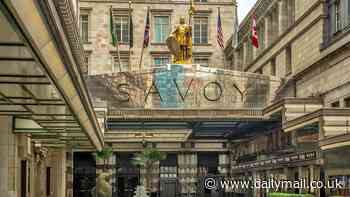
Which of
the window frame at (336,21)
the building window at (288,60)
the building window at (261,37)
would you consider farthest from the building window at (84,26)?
the window frame at (336,21)

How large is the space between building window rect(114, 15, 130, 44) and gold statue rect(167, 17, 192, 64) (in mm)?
17937

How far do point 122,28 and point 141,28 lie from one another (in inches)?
89.7

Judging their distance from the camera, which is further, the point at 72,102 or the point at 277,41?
the point at 277,41

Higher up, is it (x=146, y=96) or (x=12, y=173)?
(x=146, y=96)

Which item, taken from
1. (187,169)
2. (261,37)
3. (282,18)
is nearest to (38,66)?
(282,18)

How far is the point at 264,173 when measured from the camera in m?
40.3

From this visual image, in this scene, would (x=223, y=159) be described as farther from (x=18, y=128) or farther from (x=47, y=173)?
(x=18, y=128)

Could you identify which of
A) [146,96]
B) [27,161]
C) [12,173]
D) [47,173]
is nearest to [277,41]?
[146,96]

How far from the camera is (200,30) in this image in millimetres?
66812

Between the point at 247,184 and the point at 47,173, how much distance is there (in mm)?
14725

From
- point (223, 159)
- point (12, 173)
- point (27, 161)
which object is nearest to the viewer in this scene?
point (12, 173)

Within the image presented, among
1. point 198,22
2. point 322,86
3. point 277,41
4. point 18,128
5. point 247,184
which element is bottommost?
point 247,184

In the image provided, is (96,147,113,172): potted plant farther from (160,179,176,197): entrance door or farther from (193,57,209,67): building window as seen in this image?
(193,57,209,67): building window

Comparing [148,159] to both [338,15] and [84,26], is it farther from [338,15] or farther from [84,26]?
[338,15]
